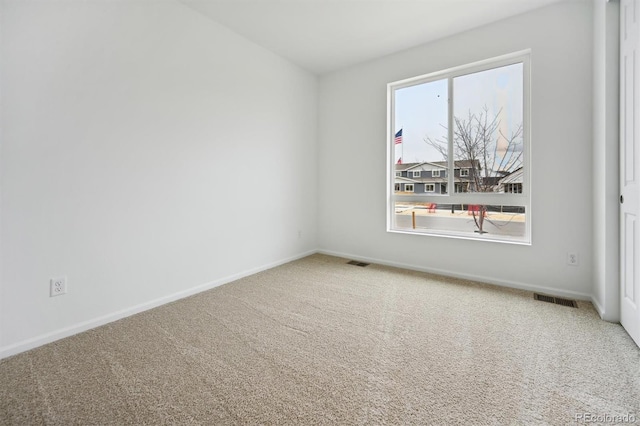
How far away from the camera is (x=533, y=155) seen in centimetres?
276

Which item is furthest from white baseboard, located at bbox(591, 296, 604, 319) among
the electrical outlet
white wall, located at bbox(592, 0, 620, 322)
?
the electrical outlet

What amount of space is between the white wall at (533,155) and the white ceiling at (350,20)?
201mm

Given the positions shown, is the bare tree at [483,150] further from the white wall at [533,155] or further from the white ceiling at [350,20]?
the white ceiling at [350,20]

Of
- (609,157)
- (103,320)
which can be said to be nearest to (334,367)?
(103,320)

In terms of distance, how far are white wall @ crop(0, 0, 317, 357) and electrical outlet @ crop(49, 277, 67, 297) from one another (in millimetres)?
28

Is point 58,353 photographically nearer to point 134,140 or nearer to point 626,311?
point 134,140

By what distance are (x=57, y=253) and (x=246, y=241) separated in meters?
1.67

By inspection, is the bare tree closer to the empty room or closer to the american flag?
the empty room

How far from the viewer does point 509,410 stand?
128 centimetres

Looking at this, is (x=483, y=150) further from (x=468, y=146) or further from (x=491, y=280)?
(x=491, y=280)

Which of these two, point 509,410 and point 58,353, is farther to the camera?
point 58,353

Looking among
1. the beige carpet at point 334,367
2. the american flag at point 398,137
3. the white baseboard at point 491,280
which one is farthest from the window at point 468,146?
the beige carpet at point 334,367

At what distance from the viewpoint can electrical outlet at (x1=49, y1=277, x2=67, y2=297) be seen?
192 centimetres

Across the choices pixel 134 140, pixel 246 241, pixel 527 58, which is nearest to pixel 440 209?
pixel 527 58
